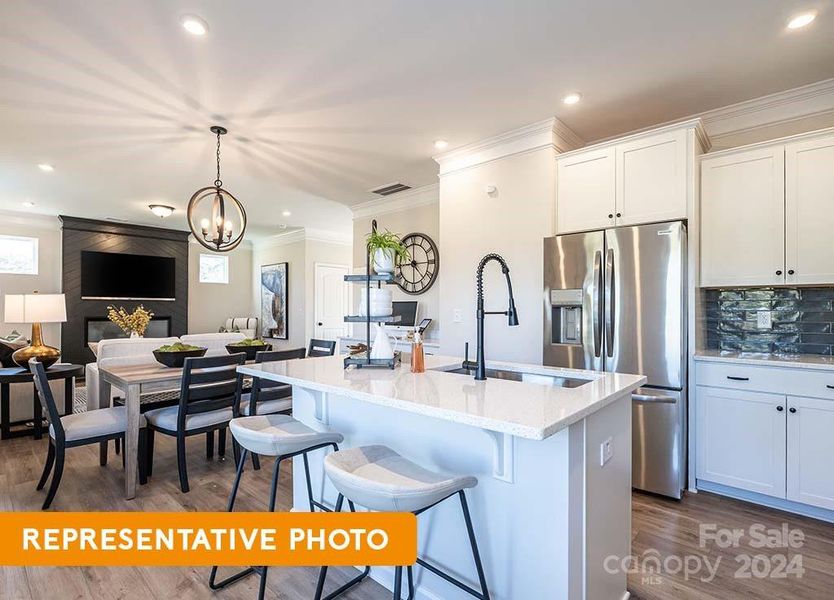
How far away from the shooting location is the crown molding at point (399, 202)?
17.0 ft

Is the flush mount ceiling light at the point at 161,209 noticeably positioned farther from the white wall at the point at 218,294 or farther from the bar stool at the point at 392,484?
the bar stool at the point at 392,484

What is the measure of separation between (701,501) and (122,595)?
10.6ft

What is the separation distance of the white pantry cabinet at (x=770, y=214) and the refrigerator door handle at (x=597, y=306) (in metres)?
0.71

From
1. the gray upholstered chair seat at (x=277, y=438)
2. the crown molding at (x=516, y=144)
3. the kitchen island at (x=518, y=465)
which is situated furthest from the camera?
the crown molding at (x=516, y=144)

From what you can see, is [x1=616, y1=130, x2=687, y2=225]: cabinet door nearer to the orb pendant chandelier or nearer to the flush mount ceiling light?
the orb pendant chandelier

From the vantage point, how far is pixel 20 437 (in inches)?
153

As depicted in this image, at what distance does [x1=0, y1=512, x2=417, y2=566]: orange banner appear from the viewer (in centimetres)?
172

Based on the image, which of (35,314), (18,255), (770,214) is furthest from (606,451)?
(18,255)

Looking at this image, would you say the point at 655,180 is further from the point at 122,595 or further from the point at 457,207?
the point at 122,595

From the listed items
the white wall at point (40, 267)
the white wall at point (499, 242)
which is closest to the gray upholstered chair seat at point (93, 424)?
the white wall at point (499, 242)

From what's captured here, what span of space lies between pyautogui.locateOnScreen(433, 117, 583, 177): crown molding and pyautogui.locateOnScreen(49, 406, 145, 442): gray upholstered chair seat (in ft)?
11.0

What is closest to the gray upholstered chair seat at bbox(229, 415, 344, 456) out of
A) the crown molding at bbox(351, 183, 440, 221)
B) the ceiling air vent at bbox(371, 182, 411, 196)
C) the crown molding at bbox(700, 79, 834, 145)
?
the crown molding at bbox(700, 79, 834, 145)

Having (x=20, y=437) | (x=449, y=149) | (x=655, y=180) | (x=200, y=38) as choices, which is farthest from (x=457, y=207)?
(x=20, y=437)

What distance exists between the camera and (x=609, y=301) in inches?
116
